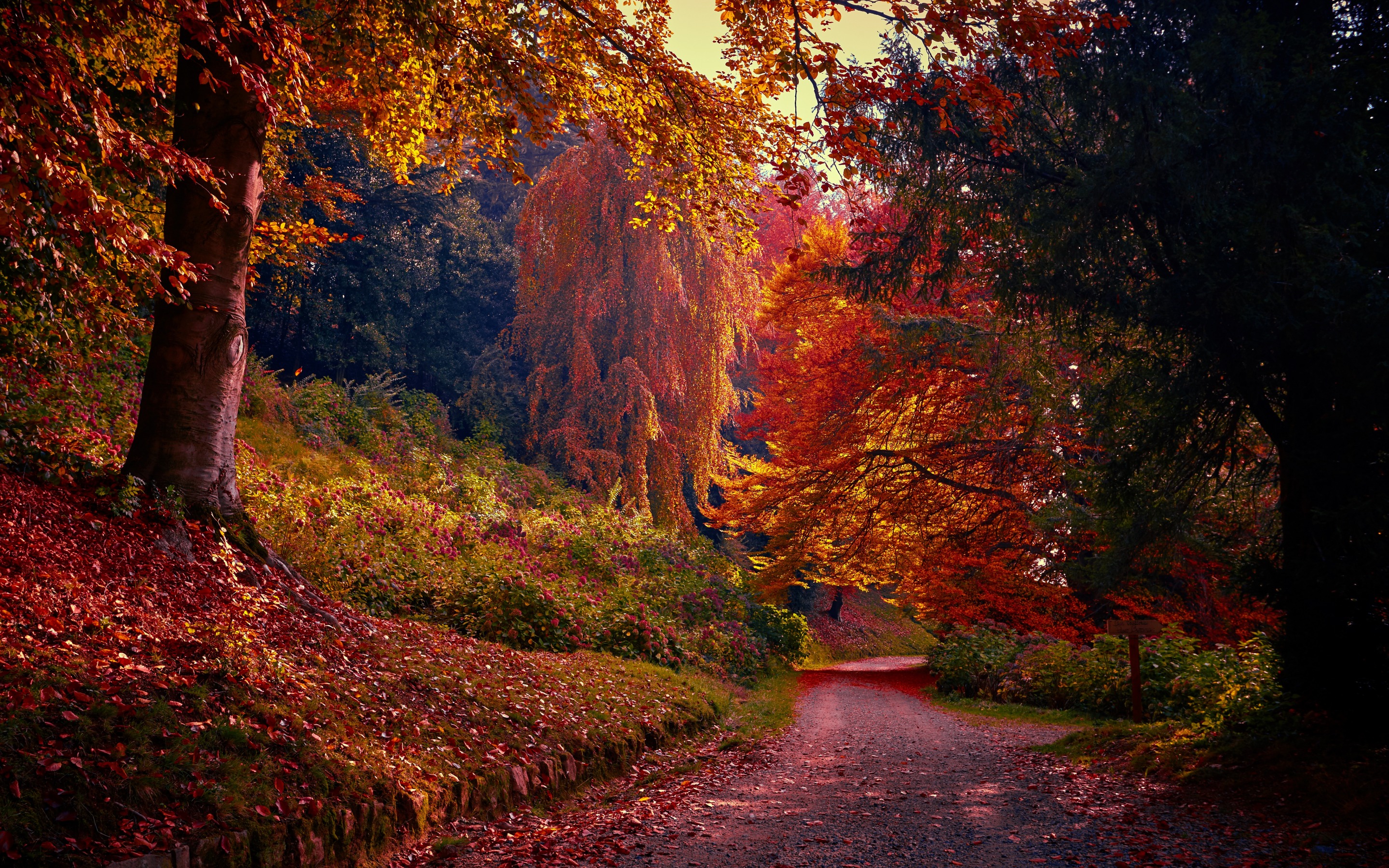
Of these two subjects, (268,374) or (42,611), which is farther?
(268,374)

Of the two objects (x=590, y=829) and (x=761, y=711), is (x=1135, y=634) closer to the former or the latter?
(x=761, y=711)

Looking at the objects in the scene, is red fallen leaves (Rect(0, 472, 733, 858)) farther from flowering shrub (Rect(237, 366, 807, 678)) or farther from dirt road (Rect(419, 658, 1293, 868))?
flowering shrub (Rect(237, 366, 807, 678))

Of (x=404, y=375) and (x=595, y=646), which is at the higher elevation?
(x=404, y=375)

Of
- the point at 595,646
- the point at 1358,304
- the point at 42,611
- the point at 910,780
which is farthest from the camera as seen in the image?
the point at 595,646

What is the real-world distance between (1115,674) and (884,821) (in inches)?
265

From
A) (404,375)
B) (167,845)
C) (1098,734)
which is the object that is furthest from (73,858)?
(404,375)

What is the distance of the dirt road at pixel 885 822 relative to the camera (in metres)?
4.40

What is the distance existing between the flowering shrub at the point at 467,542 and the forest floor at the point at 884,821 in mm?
2925

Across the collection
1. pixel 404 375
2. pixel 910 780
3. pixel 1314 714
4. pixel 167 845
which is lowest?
pixel 910 780

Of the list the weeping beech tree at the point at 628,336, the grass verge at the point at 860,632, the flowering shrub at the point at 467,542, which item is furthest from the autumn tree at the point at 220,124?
the grass verge at the point at 860,632

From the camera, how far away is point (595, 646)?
10.2 metres

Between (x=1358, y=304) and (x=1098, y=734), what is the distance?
188 inches

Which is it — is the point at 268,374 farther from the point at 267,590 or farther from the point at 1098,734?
the point at 1098,734

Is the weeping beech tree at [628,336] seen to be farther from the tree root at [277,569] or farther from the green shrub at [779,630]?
the tree root at [277,569]
